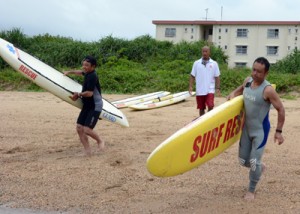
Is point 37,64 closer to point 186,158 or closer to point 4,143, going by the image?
point 4,143

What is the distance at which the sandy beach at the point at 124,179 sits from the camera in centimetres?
477

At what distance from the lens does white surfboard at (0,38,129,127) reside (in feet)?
25.3

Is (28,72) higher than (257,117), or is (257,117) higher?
(28,72)

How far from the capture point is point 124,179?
223 inches

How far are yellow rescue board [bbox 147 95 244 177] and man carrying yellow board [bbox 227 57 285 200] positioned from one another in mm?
226

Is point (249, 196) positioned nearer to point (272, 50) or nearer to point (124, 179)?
point (124, 179)

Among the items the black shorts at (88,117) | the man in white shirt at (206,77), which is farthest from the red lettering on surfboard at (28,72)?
the man in white shirt at (206,77)

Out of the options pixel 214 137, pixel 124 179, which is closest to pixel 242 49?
pixel 124 179

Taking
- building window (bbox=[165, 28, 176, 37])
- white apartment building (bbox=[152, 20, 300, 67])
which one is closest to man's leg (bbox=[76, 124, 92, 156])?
white apartment building (bbox=[152, 20, 300, 67])

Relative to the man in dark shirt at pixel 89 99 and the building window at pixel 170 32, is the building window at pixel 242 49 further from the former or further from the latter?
the man in dark shirt at pixel 89 99

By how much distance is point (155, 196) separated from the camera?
5.03 m

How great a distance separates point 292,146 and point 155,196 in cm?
334

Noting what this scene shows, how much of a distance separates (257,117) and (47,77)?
4.22m

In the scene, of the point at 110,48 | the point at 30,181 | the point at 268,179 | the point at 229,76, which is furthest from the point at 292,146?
the point at 110,48
